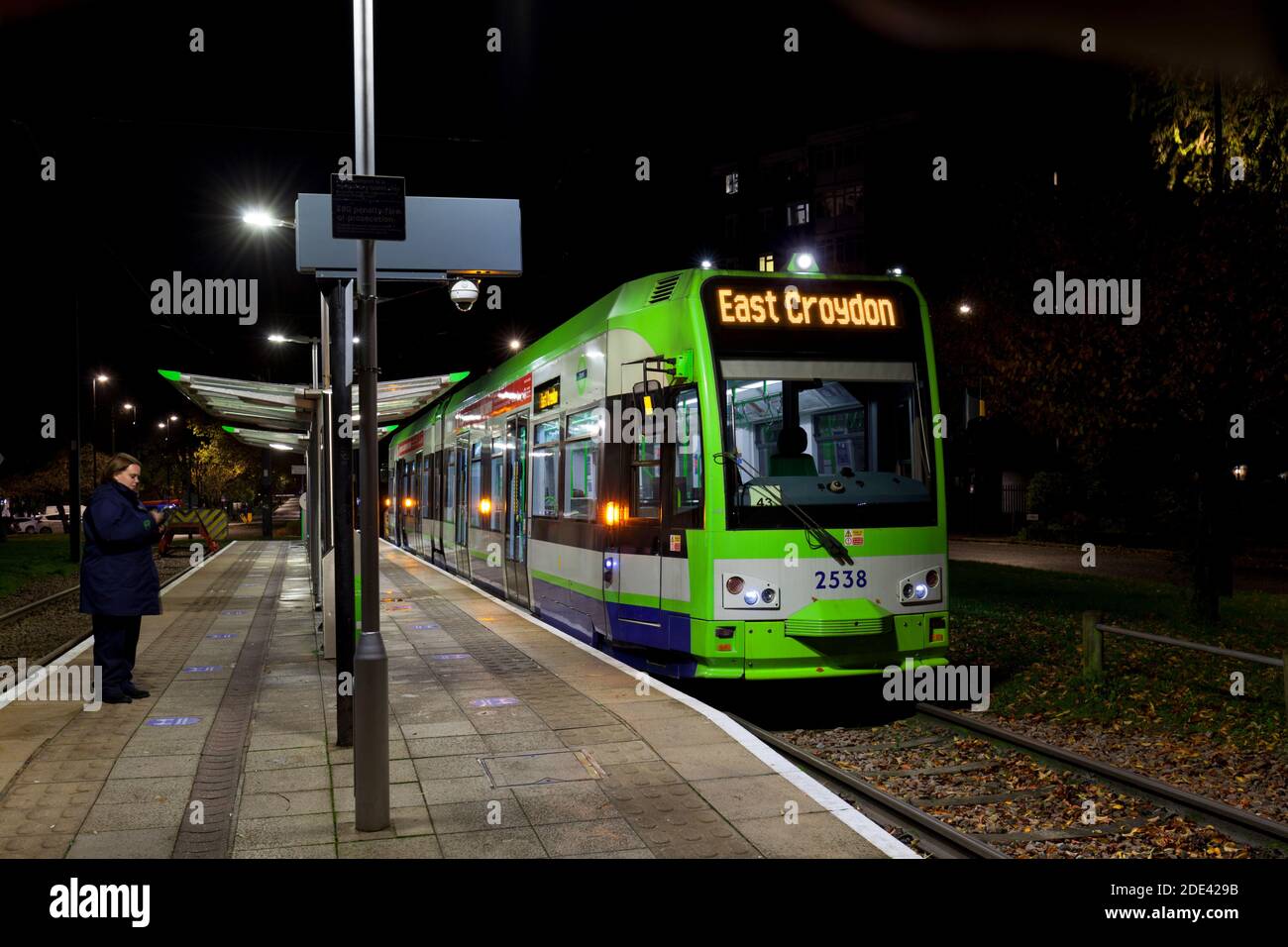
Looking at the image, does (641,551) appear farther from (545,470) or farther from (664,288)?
(545,470)

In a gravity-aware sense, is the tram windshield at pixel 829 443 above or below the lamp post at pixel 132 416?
below

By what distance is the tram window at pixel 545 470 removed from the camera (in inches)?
519

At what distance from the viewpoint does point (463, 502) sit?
2047 centimetres

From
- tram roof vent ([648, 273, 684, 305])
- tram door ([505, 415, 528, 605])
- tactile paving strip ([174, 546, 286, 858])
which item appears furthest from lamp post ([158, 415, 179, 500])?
tram roof vent ([648, 273, 684, 305])

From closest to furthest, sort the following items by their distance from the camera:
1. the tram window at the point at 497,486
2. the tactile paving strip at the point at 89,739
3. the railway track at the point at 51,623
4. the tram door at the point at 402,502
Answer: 1. the tactile paving strip at the point at 89,739
2. the railway track at the point at 51,623
3. the tram window at the point at 497,486
4. the tram door at the point at 402,502

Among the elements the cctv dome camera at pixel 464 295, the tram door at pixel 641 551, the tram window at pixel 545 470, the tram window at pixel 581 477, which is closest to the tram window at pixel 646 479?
the tram door at pixel 641 551

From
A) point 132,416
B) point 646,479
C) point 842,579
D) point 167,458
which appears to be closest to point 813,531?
point 842,579

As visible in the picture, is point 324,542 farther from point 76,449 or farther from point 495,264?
point 76,449

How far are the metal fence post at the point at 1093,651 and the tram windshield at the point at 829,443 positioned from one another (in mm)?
2242

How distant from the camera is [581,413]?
12062 millimetres

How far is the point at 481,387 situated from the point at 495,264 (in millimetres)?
11580

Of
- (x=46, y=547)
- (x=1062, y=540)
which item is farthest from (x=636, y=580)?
(x=46, y=547)

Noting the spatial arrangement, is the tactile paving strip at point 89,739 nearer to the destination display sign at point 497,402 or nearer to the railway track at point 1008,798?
the railway track at point 1008,798

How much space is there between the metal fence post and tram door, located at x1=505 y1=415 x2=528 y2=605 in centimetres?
716
